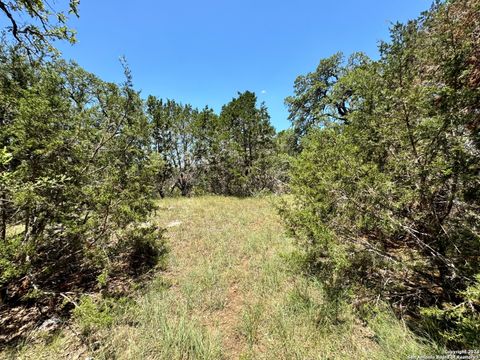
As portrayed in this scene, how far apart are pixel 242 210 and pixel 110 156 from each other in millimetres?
5413

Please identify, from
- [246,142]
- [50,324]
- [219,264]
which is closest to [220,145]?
[246,142]

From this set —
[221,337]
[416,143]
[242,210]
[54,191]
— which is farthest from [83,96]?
[416,143]

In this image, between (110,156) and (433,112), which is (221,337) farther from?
(110,156)

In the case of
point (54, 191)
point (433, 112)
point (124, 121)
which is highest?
point (124, 121)

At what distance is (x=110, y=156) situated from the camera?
405 centimetres

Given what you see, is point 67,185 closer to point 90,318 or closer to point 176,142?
point 90,318

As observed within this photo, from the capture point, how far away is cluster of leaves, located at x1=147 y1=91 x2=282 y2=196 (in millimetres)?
14344

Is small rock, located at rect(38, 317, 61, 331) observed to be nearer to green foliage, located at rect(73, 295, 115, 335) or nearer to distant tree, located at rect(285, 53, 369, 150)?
green foliage, located at rect(73, 295, 115, 335)

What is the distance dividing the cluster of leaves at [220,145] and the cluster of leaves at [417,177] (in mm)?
10892

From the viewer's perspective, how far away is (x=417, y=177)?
2188 mm

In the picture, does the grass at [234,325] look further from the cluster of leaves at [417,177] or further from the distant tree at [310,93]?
the distant tree at [310,93]

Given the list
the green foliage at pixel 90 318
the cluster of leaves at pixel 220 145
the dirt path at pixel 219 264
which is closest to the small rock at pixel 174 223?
the dirt path at pixel 219 264

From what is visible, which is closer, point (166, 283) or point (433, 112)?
point (433, 112)

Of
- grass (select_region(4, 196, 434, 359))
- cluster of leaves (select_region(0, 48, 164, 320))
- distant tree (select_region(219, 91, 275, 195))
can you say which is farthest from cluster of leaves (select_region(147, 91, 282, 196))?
grass (select_region(4, 196, 434, 359))
